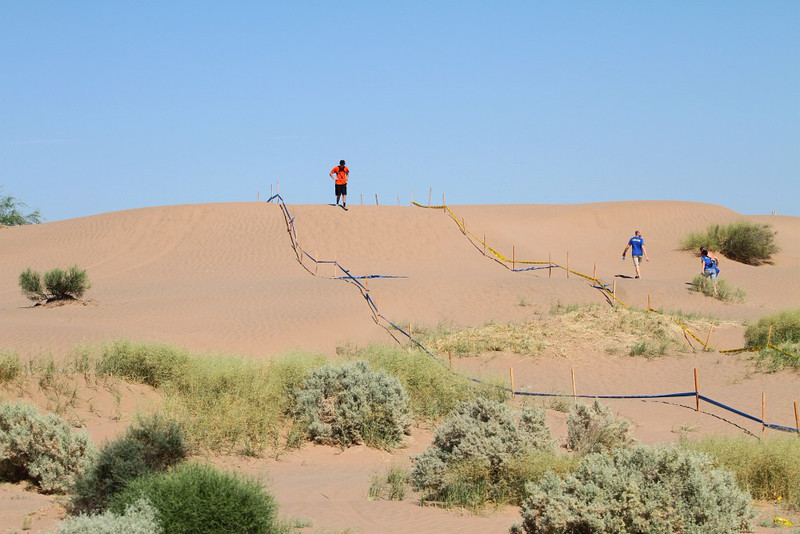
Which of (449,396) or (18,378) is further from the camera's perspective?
(449,396)

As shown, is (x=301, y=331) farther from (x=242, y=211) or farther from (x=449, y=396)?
(x=242, y=211)

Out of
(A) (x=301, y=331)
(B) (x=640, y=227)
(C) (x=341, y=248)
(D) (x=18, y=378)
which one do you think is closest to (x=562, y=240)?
(B) (x=640, y=227)

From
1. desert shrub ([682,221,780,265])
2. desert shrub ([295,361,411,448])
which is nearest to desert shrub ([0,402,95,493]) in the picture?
desert shrub ([295,361,411,448])

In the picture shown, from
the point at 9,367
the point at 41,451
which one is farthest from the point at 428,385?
the point at 41,451

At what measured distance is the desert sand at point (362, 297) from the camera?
11.0 meters

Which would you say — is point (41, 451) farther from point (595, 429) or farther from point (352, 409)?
point (595, 429)

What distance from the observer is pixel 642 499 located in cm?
662

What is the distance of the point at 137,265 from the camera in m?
32.9

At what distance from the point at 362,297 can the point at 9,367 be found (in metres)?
14.6

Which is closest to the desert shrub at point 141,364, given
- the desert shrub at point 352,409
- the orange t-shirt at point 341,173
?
the desert shrub at point 352,409

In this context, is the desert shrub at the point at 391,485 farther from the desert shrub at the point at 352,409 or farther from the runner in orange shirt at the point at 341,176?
the runner in orange shirt at the point at 341,176

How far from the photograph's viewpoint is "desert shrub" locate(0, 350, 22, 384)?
11555mm

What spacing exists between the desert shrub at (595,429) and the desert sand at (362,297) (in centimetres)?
189

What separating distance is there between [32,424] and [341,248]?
2488 centimetres
